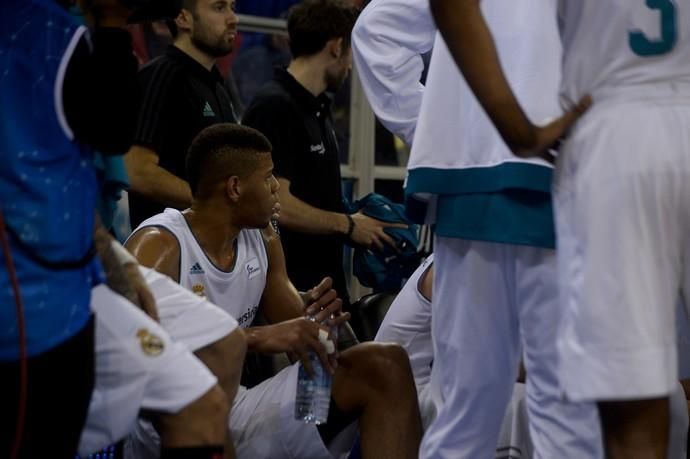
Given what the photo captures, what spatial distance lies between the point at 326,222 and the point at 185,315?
2.48 m

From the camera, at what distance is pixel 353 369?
4008 millimetres

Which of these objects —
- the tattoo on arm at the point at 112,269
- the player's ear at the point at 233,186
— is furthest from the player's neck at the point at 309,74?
the tattoo on arm at the point at 112,269

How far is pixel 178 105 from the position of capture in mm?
4891

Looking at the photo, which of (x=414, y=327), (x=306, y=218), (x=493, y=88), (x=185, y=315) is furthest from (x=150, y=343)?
(x=306, y=218)

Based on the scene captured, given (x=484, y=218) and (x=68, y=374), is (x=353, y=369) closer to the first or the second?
(x=484, y=218)

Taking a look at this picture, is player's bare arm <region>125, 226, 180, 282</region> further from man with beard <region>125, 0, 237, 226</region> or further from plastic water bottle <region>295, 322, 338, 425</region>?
man with beard <region>125, 0, 237, 226</region>

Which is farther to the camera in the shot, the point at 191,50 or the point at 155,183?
the point at 191,50

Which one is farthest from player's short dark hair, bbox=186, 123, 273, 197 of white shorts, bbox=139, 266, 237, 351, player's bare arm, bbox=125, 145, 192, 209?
white shorts, bbox=139, 266, 237, 351

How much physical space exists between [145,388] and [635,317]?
955mm

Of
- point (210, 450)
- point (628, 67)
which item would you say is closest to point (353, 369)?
point (210, 450)

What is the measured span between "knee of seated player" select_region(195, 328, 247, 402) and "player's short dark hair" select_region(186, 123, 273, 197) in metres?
1.15

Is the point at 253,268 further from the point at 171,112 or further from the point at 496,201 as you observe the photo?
the point at 496,201

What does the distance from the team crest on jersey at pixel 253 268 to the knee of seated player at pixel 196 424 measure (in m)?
1.73

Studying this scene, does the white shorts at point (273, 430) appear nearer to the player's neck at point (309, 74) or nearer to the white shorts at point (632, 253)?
the white shorts at point (632, 253)
